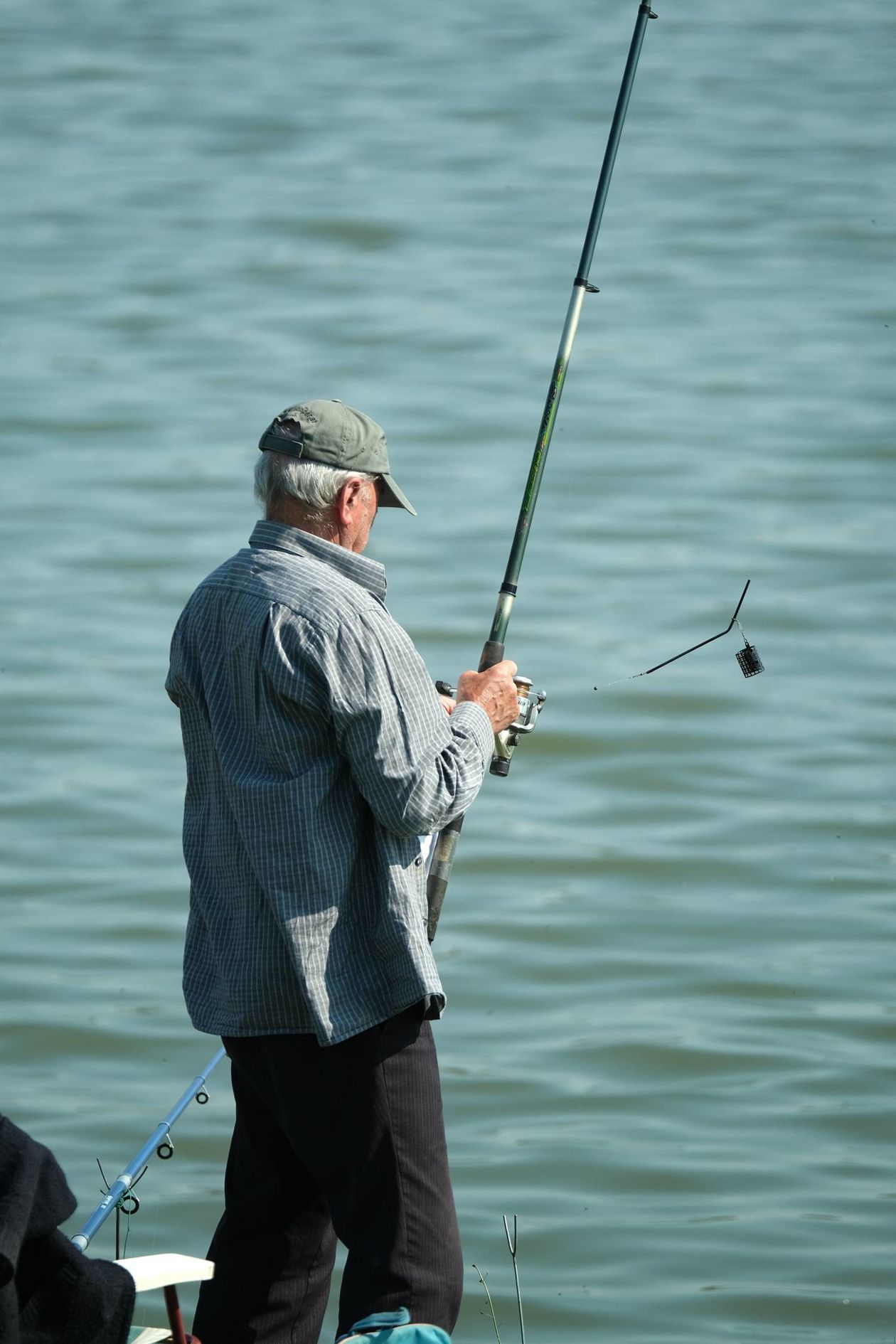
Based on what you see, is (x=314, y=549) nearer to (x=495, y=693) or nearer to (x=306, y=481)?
(x=306, y=481)

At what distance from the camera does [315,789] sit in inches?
83.0

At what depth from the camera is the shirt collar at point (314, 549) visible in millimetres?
2193

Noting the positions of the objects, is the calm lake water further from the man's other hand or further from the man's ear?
the man's ear

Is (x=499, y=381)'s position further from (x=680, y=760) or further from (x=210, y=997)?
(x=210, y=997)

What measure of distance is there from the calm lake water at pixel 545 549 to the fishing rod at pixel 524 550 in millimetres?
1473

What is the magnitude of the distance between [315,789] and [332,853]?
8 cm

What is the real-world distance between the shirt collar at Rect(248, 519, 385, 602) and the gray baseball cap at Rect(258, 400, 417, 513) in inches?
3.5

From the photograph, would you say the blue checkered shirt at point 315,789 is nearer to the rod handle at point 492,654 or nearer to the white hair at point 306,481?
the white hair at point 306,481

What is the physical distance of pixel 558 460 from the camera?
8602 millimetres

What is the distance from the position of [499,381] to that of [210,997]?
7.05 meters

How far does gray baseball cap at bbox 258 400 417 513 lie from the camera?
2.20 m

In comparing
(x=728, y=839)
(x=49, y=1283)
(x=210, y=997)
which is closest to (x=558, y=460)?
(x=728, y=839)

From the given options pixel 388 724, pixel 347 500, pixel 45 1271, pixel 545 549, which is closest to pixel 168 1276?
pixel 45 1271

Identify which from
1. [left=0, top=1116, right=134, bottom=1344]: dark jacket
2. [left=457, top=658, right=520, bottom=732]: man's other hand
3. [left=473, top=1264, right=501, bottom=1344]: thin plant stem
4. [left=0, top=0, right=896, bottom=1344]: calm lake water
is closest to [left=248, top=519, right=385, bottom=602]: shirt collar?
[left=457, top=658, right=520, bottom=732]: man's other hand
